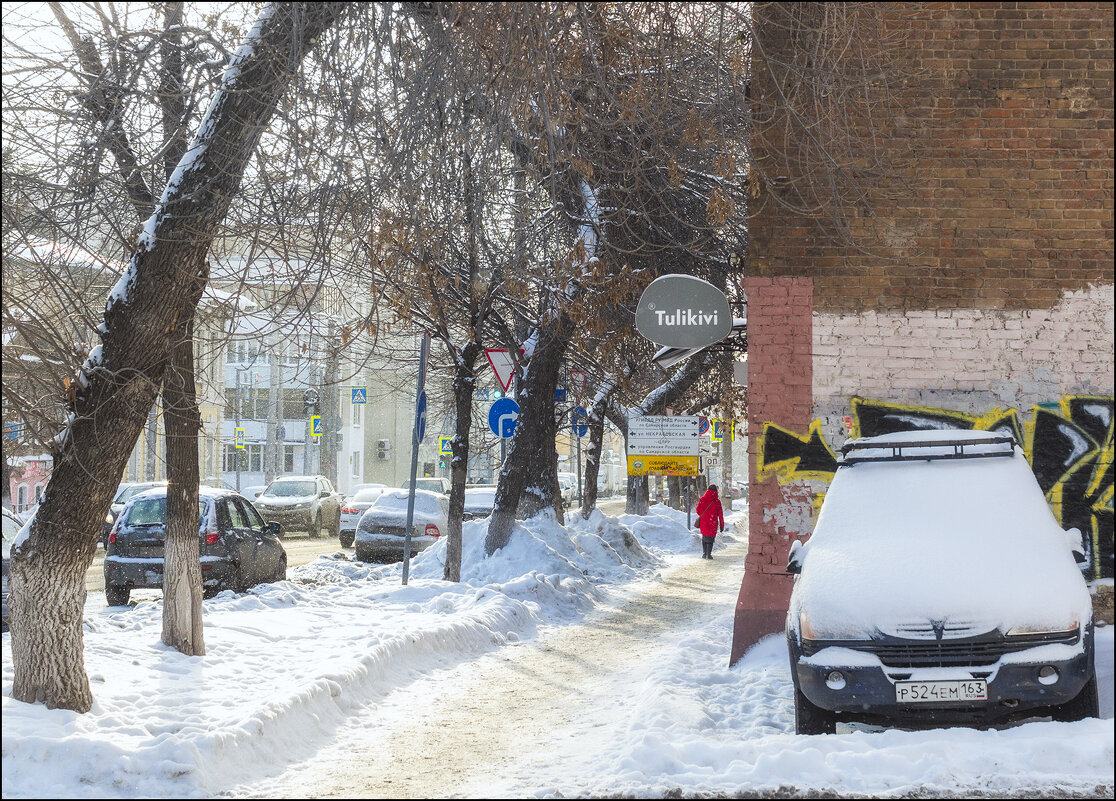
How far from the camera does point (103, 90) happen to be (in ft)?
25.1

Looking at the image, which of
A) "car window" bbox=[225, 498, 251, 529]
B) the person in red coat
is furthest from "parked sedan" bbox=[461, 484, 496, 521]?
"car window" bbox=[225, 498, 251, 529]

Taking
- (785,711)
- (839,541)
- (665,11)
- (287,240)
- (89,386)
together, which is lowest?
(785,711)

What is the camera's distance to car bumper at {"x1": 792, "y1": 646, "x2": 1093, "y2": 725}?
6.06 metres

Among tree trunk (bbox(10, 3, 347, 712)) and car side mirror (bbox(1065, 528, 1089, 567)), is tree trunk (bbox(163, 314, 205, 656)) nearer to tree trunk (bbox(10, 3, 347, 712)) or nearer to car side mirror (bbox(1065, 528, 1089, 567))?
tree trunk (bbox(10, 3, 347, 712))

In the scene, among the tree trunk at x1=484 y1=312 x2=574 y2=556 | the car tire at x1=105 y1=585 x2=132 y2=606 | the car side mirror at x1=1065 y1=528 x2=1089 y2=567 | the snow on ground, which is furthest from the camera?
the tree trunk at x1=484 y1=312 x2=574 y2=556

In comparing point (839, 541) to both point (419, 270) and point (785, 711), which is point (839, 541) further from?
point (419, 270)

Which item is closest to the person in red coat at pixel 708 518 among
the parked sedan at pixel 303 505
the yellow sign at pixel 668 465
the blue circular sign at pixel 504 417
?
the yellow sign at pixel 668 465

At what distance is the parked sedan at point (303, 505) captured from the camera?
93.1ft

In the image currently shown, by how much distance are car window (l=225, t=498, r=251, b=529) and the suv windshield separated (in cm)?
1414

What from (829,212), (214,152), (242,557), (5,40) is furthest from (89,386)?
(242,557)

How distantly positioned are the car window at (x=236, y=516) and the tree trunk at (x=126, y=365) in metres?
8.49

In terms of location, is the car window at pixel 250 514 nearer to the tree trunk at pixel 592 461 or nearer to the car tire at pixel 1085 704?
the tree trunk at pixel 592 461

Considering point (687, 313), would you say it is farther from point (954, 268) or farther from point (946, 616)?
point (946, 616)

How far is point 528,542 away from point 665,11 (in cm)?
989
